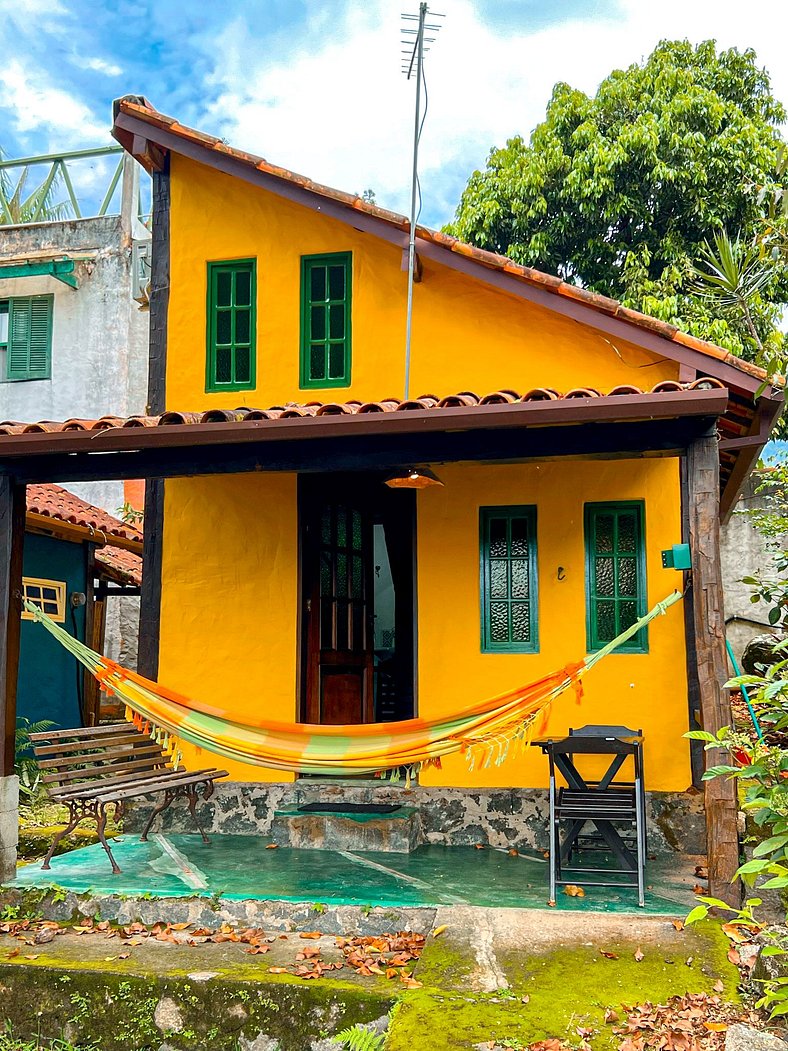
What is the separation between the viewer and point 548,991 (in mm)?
3887

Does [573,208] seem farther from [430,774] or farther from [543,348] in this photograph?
[430,774]

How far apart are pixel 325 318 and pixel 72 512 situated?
4.60 m

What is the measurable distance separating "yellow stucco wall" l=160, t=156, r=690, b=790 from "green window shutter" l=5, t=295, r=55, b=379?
7450 mm

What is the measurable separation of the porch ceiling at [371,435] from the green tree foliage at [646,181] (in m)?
7.53

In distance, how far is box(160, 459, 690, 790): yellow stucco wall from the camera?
21.3 ft

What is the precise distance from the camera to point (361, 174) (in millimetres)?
32938

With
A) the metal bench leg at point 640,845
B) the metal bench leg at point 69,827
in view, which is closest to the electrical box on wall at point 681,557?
the metal bench leg at point 640,845

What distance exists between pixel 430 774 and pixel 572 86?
10.4 meters

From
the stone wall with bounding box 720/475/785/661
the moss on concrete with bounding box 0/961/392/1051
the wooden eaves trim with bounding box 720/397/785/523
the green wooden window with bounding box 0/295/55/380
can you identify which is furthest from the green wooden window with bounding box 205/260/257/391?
the green wooden window with bounding box 0/295/55/380

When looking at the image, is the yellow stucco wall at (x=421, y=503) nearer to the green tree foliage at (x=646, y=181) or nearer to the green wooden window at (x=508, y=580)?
the green wooden window at (x=508, y=580)

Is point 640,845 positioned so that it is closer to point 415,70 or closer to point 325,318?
point 325,318

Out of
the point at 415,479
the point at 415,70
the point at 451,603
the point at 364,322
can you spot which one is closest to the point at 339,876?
the point at 451,603

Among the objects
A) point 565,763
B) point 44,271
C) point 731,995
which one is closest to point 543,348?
point 565,763

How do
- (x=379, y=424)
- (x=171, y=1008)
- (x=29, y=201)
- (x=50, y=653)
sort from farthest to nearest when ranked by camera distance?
(x=29, y=201), (x=50, y=653), (x=379, y=424), (x=171, y=1008)
